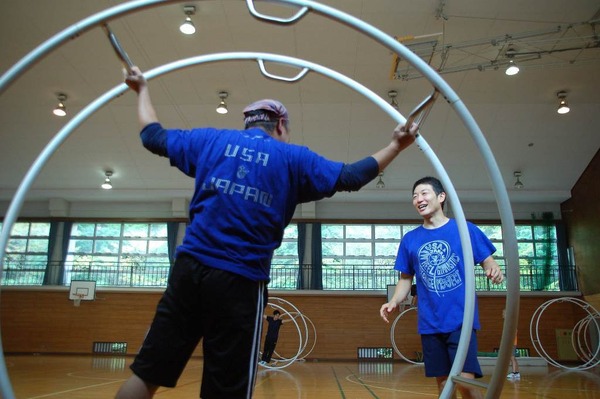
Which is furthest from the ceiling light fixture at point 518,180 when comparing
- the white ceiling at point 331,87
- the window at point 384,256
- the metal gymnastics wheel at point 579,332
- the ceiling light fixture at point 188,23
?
the ceiling light fixture at point 188,23

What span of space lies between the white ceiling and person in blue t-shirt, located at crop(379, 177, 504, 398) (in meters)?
5.30

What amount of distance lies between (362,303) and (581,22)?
8926 mm

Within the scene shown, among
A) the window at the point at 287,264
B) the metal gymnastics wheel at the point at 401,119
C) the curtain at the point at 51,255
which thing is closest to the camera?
the metal gymnastics wheel at the point at 401,119

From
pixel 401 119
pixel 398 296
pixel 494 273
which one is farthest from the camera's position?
pixel 398 296

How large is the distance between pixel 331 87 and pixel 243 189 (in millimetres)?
9931

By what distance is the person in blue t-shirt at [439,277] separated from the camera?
279cm

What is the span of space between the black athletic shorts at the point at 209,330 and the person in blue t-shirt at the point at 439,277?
147 centimetres

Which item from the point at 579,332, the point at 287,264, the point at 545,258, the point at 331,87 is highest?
the point at 331,87

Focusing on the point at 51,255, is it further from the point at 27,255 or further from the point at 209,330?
the point at 209,330

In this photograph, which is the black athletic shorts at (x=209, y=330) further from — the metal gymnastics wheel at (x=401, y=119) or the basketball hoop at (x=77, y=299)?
the basketball hoop at (x=77, y=299)

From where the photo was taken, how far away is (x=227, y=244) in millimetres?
1630

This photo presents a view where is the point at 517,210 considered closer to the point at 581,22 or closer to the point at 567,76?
the point at 567,76

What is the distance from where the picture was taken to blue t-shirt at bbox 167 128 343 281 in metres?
1.65

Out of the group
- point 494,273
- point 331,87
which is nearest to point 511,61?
point 331,87
